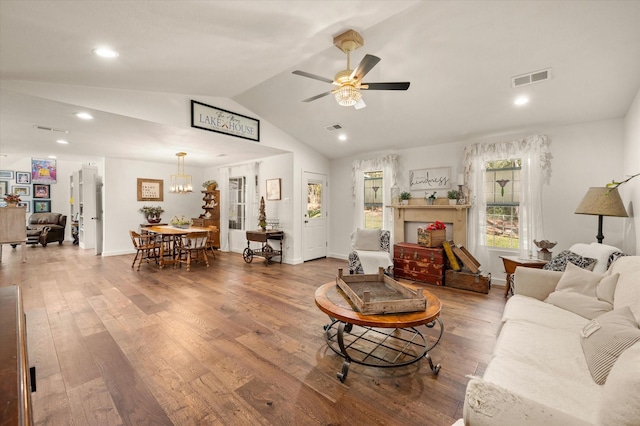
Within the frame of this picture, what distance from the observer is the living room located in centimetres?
251

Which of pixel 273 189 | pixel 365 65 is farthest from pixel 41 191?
pixel 365 65

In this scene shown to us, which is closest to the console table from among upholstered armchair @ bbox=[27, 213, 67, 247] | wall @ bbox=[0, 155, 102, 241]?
upholstered armchair @ bbox=[27, 213, 67, 247]

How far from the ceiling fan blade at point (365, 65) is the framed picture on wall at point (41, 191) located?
1129 centimetres

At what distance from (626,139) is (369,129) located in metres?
3.35

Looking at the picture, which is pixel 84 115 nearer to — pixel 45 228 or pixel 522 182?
pixel 522 182

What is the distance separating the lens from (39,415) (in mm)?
1630

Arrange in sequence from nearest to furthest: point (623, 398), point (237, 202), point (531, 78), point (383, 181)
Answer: point (623, 398) < point (531, 78) < point (383, 181) < point (237, 202)

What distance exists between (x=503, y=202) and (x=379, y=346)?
342cm

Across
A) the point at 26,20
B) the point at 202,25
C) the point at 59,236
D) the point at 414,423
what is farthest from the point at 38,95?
the point at 59,236

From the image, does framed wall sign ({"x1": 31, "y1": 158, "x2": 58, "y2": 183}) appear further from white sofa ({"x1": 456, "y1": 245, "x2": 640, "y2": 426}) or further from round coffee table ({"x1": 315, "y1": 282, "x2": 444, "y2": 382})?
white sofa ({"x1": 456, "y1": 245, "x2": 640, "y2": 426})

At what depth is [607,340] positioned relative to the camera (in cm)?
142

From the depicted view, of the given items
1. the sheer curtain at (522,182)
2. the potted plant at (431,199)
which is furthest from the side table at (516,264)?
the potted plant at (431,199)

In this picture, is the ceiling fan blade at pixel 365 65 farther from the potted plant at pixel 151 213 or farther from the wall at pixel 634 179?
the potted plant at pixel 151 213

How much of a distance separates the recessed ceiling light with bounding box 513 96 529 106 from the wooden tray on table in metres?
2.96
